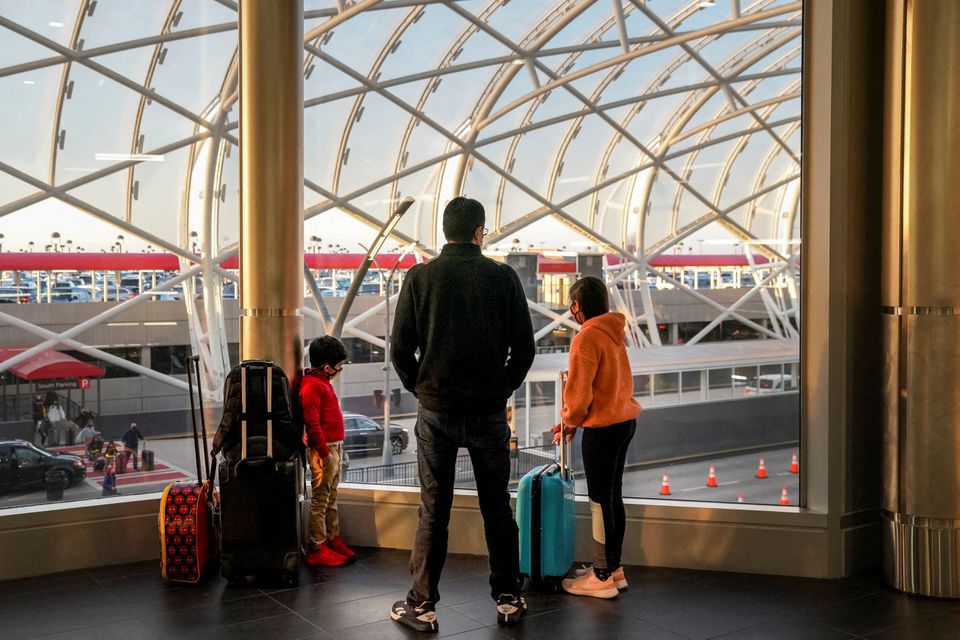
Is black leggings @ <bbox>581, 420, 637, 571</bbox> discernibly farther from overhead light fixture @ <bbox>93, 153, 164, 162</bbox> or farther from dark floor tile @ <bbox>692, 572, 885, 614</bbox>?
overhead light fixture @ <bbox>93, 153, 164, 162</bbox>

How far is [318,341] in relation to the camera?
5324 millimetres

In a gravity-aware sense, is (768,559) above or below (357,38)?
below

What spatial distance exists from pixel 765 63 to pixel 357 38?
220 inches

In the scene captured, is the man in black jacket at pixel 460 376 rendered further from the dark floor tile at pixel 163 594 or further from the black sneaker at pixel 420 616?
the dark floor tile at pixel 163 594

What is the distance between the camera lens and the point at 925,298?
15.0 feet

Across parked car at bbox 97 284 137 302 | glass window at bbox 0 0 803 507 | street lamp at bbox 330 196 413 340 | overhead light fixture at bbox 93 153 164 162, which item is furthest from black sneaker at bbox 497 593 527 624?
overhead light fixture at bbox 93 153 164 162

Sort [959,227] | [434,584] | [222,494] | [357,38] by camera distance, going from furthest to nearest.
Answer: [357,38], [222,494], [959,227], [434,584]

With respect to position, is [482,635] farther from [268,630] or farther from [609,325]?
[609,325]

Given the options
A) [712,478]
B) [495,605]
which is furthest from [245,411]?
[712,478]

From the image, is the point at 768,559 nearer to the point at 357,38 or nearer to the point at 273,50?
the point at 273,50

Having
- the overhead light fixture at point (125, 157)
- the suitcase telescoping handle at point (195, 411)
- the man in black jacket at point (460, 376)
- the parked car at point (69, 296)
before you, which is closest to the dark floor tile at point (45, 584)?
the suitcase telescoping handle at point (195, 411)

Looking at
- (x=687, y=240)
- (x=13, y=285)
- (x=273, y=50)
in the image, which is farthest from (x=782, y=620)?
(x=13, y=285)

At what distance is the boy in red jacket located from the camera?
17.3ft

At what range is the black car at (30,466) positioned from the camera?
5406 mm
